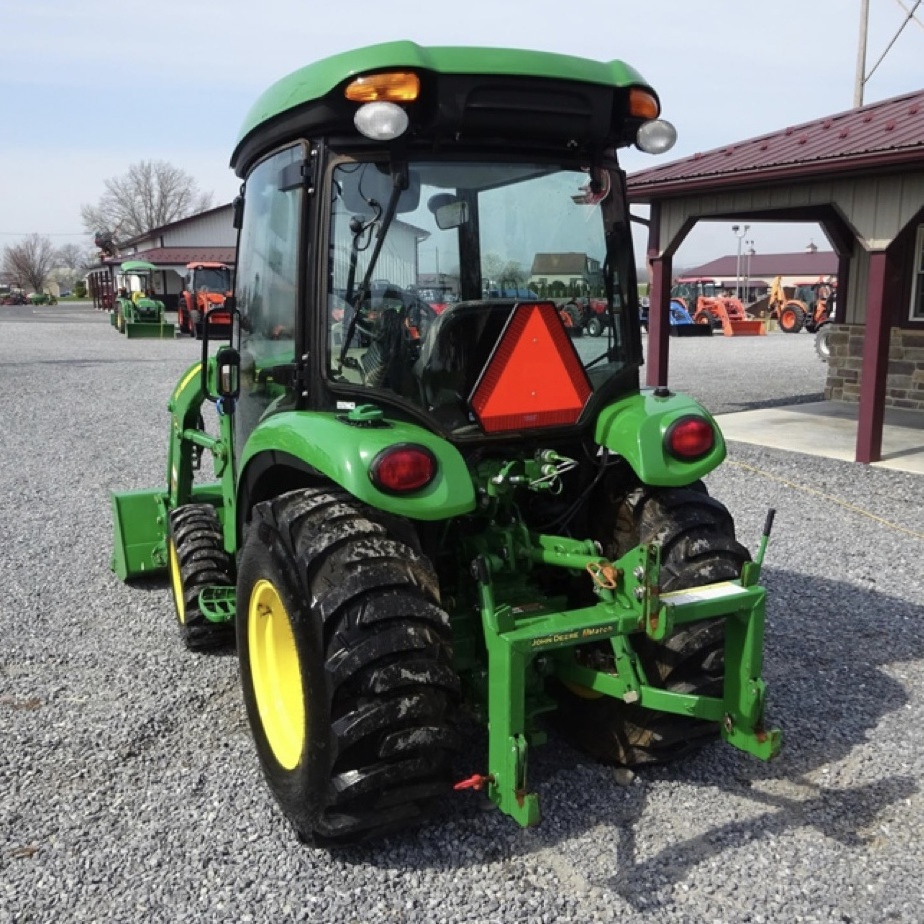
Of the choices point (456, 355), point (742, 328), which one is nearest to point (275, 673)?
point (456, 355)

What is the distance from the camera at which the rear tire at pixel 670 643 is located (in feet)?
9.57

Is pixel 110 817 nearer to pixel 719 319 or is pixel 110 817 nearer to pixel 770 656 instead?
pixel 770 656

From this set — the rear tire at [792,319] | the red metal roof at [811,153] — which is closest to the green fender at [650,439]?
the red metal roof at [811,153]

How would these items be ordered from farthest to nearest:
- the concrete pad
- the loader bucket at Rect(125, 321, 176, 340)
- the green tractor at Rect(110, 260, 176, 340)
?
the green tractor at Rect(110, 260, 176, 340) < the loader bucket at Rect(125, 321, 176, 340) < the concrete pad

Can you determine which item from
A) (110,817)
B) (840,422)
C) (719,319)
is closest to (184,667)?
(110,817)

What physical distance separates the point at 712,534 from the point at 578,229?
3.65 feet

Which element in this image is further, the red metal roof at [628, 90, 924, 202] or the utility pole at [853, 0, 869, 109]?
the utility pole at [853, 0, 869, 109]

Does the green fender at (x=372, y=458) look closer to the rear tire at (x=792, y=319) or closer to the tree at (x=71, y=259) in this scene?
the rear tire at (x=792, y=319)

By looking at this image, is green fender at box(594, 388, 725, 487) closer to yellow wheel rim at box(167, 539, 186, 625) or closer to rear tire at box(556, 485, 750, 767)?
rear tire at box(556, 485, 750, 767)

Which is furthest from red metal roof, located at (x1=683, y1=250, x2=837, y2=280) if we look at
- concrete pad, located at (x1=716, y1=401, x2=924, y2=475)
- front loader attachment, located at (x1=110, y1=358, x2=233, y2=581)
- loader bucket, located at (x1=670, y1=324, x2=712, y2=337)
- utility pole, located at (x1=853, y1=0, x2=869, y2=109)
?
front loader attachment, located at (x1=110, y1=358, x2=233, y2=581)

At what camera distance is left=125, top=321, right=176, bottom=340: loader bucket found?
26984mm

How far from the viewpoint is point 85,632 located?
457cm

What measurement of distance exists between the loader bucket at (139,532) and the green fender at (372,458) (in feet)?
8.56

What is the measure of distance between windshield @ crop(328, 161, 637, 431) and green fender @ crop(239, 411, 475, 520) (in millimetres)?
212
